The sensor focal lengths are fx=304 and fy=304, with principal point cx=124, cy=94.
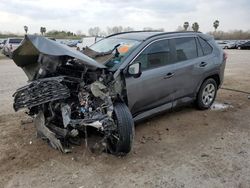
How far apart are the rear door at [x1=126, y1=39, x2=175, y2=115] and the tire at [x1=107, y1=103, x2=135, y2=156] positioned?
0.62 metres

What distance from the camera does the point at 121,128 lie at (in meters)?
4.35

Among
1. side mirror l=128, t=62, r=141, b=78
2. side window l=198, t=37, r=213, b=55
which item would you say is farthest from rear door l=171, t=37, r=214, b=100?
side mirror l=128, t=62, r=141, b=78

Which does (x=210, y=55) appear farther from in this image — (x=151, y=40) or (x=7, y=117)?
(x=7, y=117)

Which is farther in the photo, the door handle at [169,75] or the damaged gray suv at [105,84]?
the door handle at [169,75]

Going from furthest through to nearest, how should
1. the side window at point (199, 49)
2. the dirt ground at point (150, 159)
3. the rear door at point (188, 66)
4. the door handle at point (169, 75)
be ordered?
the side window at point (199, 49) < the rear door at point (188, 66) < the door handle at point (169, 75) < the dirt ground at point (150, 159)

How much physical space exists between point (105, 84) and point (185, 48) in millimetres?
2388

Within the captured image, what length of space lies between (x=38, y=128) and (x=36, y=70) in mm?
939

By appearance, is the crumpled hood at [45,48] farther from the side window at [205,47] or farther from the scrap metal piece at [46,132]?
the side window at [205,47]

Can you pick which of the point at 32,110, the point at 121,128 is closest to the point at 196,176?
the point at 121,128

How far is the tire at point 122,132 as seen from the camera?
4.36m

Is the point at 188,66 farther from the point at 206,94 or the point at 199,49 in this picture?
the point at 206,94

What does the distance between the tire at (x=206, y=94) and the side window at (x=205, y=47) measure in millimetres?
613

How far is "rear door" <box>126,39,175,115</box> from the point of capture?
5121 mm

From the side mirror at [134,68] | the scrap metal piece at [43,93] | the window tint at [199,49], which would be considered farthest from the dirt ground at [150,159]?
the window tint at [199,49]
